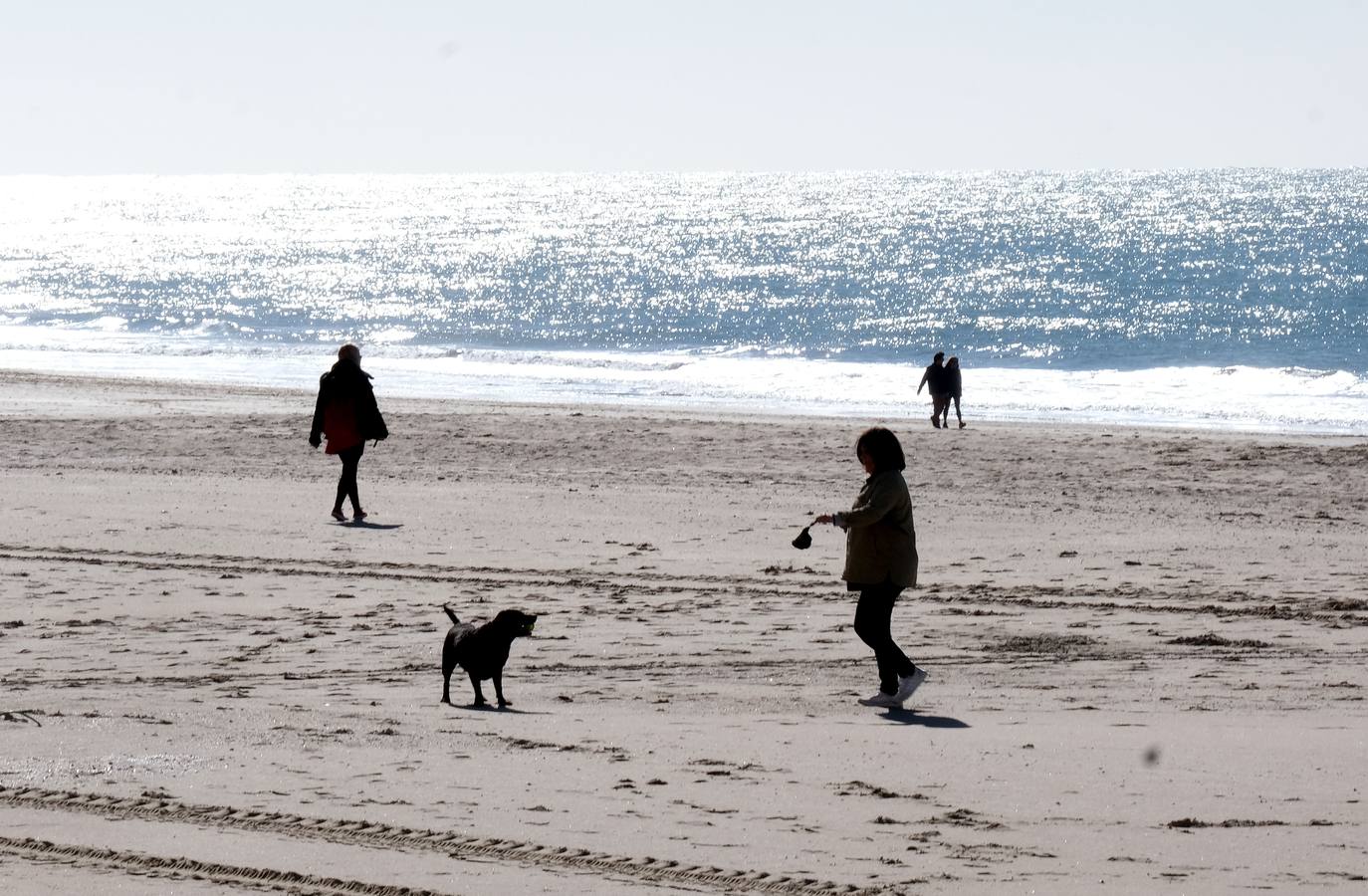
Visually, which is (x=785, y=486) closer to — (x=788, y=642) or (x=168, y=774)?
(x=788, y=642)

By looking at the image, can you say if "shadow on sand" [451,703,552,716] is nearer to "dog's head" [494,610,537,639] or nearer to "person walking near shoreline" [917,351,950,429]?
"dog's head" [494,610,537,639]

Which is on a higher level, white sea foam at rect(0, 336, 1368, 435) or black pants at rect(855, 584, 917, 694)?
white sea foam at rect(0, 336, 1368, 435)

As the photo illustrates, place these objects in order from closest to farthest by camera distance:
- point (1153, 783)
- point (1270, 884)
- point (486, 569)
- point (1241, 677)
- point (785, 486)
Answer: point (1270, 884)
point (1153, 783)
point (1241, 677)
point (486, 569)
point (785, 486)

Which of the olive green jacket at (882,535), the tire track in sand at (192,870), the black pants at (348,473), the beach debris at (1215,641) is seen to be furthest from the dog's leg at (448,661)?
the black pants at (348,473)

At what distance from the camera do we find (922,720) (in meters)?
6.72

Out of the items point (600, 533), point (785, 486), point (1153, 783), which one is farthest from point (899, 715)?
point (785, 486)

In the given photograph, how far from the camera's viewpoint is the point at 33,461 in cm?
1628

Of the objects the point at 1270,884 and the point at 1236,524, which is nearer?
the point at 1270,884

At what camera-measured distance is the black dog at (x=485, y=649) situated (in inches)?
273

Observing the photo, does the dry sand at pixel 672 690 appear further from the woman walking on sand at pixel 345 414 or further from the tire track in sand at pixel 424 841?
the woman walking on sand at pixel 345 414

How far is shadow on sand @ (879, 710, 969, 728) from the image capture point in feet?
21.8

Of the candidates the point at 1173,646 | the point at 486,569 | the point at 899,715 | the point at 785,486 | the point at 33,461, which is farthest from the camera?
the point at 33,461

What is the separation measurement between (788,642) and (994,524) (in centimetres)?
467

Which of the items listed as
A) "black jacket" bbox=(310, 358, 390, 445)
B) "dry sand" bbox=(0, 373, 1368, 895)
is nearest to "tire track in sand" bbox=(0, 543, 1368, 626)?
"dry sand" bbox=(0, 373, 1368, 895)
